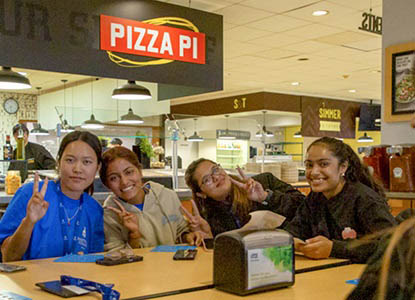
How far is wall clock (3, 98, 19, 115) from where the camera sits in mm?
11773

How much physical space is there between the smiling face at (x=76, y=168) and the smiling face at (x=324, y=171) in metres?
1.12

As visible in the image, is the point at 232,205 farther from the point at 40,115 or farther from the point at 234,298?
the point at 40,115

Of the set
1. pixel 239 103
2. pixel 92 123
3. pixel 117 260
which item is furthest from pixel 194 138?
pixel 117 260

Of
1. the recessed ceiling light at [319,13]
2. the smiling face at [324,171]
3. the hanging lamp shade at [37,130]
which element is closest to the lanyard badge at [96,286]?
the smiling face at [324,171]

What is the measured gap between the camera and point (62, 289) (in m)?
1.60

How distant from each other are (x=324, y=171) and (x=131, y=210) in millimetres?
1048

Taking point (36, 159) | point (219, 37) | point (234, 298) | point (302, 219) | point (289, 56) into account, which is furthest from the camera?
point (289, 56)

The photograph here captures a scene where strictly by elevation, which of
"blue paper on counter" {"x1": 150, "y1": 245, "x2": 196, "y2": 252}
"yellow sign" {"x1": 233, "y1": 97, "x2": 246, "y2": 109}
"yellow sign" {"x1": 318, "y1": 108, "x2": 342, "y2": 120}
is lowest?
"blue paper on counter" {"x1": 150, "y1": 245, "x2": 196, "y2": 252}

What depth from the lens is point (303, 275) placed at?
1.84 meters

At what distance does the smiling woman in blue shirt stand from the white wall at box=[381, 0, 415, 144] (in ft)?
8.42

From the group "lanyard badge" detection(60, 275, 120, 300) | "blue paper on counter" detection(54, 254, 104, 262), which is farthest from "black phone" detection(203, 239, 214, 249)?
"lanyard badge" detection(60, 275, 120, 300)

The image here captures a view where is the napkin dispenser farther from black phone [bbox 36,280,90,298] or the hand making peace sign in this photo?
the hand making peace sign

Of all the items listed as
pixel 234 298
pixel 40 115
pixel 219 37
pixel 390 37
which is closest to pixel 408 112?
pixel 390 37

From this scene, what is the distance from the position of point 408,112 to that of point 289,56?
14.2ft
